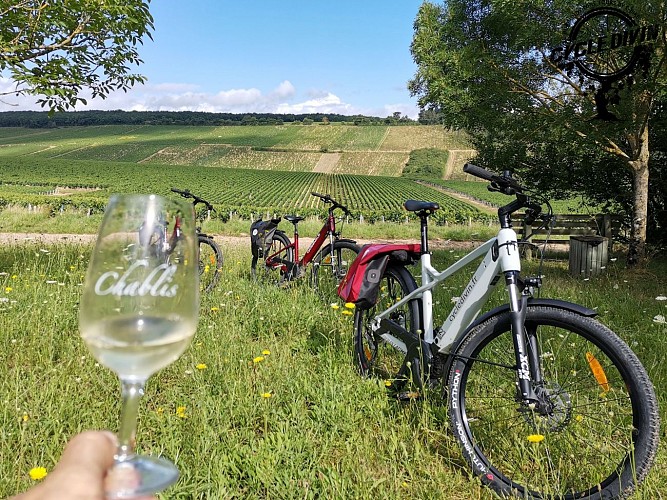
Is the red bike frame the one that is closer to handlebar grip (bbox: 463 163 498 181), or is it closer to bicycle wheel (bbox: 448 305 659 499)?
handlebar grip (bbox: 463 163 498 181)

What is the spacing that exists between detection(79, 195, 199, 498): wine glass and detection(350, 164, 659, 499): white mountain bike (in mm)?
1786

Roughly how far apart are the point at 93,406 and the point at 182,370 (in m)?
0.66

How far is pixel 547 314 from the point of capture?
2232mm

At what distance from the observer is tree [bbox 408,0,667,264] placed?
6.96 meters

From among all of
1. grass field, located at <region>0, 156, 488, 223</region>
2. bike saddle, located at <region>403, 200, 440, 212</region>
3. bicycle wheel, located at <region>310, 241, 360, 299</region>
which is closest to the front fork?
bike saddle, located at <region>403, 200, 440, 212</region>

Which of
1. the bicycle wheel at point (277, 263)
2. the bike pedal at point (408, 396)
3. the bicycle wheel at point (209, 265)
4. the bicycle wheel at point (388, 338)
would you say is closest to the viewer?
the bike pedal at point (408, 396)

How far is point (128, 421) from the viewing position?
2.31 ft

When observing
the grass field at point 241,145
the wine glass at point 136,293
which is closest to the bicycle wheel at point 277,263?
the wine glass at point 136,293

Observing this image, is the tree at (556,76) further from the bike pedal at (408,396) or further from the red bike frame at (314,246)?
the bike pedal at (408,396)

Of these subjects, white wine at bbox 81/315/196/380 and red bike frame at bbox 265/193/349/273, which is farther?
red bike frame at bbox 265/193/349/273

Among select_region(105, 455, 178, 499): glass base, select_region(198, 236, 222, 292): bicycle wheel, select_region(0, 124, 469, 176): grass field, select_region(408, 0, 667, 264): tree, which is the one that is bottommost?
select_region(198, 236, 222, 292): bicycle wheel

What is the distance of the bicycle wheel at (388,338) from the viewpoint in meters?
3.19

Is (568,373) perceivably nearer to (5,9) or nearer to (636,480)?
(636,480)

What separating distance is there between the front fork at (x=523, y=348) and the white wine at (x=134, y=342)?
1.87 m
